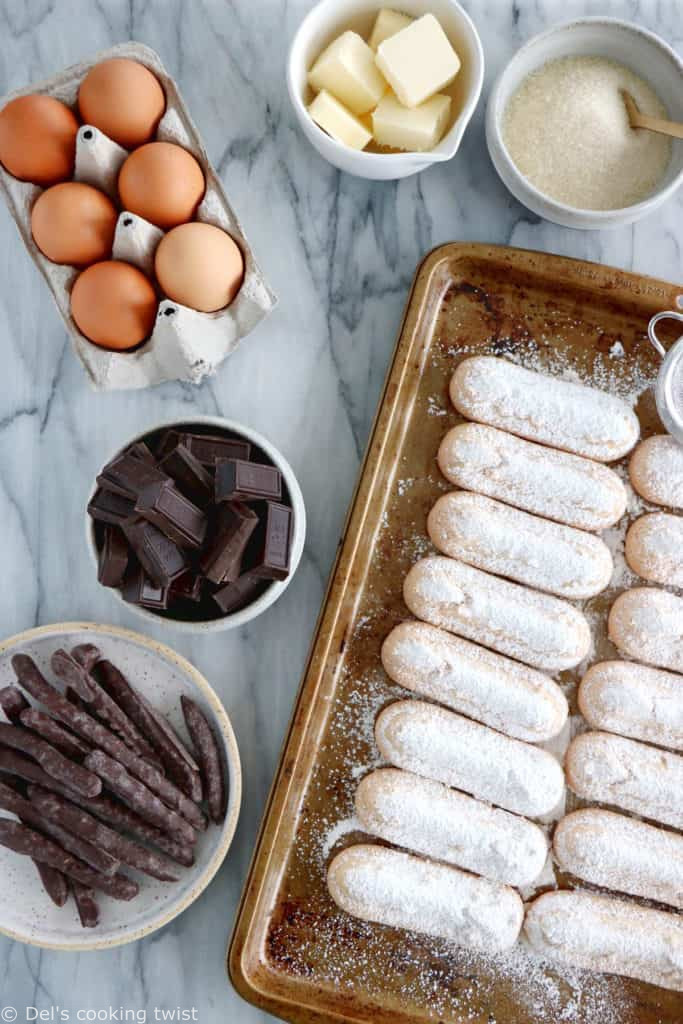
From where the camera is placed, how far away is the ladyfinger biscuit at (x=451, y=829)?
3.83ft

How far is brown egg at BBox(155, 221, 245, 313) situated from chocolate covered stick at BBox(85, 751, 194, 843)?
1.87 feet

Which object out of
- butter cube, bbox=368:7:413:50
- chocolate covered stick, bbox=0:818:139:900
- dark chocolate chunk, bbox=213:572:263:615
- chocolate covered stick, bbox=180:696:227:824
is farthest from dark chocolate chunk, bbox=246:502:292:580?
butter cube, bbox=368:7:413:50

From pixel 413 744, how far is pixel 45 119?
0.89m

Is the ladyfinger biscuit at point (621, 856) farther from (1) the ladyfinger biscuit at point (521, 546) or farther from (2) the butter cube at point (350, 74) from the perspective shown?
(2) the butter cube at point (350, 74)

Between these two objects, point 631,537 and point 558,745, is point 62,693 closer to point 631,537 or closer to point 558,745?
point 558,745

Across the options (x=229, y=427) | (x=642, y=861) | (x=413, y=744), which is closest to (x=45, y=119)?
(x=229, y=427)

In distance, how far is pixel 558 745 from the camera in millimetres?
1219

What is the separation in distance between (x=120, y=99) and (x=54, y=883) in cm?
96

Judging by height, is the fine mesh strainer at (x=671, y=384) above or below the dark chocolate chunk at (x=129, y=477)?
above

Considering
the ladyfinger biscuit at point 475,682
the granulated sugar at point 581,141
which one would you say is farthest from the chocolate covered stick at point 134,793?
the granulated sugar at point 581,141

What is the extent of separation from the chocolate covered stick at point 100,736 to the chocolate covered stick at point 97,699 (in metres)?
0.01

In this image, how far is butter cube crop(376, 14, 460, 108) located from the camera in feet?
3.73

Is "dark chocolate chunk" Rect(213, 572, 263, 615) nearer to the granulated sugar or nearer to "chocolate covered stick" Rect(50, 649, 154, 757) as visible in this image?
"chocolate covered stick" Rect(50, 649, 154, 757)

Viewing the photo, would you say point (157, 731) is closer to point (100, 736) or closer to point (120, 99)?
point (100, 736)
